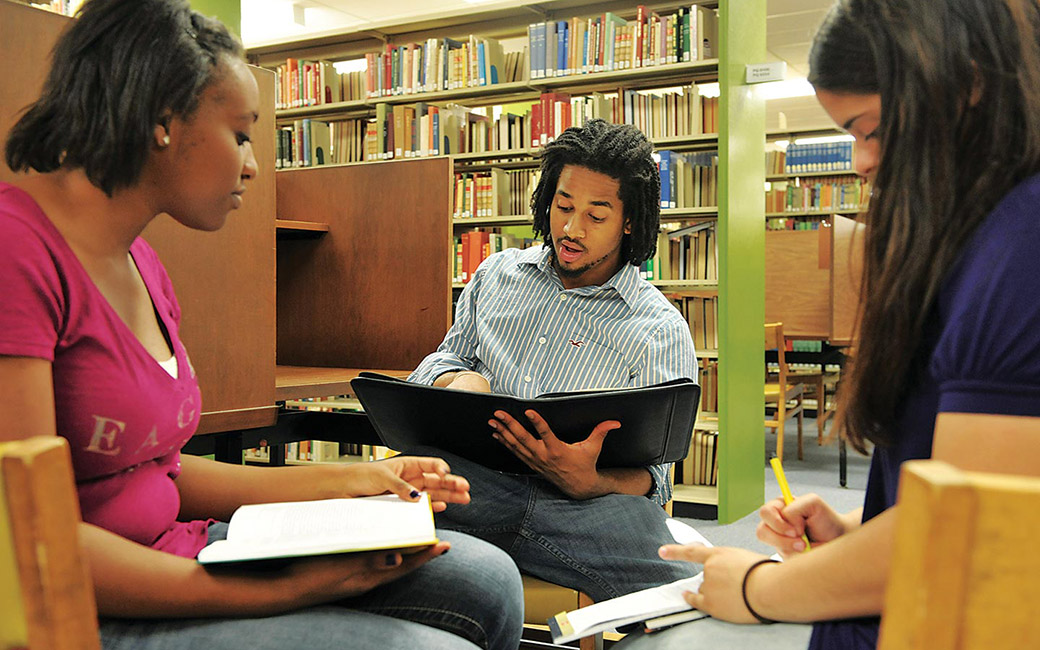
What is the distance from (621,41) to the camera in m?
4.44

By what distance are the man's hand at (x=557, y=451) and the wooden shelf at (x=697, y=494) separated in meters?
2.73

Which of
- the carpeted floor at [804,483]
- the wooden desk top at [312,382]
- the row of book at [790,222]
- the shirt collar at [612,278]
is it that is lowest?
the carpeted floor at [804,483]

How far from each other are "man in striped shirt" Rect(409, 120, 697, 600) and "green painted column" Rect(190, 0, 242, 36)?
3.35 m

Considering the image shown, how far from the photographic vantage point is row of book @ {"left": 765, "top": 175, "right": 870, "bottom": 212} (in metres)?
8.24

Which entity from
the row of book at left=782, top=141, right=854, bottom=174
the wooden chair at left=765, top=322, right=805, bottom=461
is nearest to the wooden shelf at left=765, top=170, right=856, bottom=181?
the row of book at left=782, top=141, right=854, bottom=174

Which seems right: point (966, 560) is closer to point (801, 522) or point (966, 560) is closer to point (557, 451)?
point (801, 522)

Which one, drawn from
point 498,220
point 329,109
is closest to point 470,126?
point 498,220

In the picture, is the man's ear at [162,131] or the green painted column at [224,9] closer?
the man's ear at [162,131]

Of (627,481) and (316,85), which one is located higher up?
(316,85)

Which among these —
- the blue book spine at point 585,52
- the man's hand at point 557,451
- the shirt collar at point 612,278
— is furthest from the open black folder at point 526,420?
the blue book spine at point 585,52

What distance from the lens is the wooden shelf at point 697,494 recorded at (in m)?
Answer: 4.13

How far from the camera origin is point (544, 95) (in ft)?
15.5

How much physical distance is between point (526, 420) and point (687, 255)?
320 cm

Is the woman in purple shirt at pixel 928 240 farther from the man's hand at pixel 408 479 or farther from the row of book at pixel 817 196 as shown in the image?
the row of book at pixel 817 196
